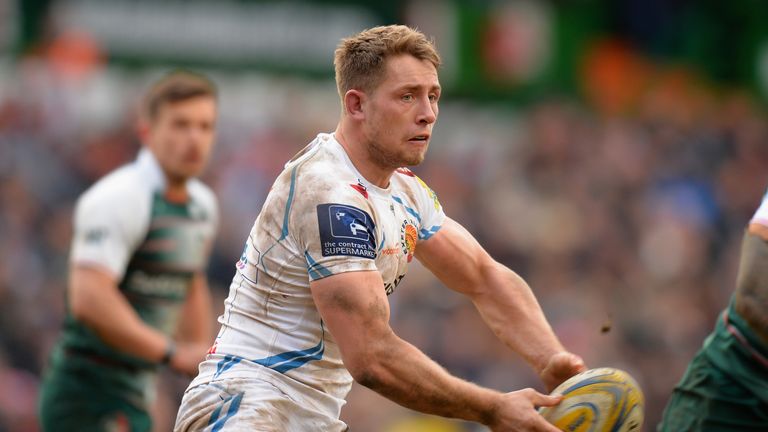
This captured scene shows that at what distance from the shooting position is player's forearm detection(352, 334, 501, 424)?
5.01 metres

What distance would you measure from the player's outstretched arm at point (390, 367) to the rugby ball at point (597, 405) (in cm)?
32

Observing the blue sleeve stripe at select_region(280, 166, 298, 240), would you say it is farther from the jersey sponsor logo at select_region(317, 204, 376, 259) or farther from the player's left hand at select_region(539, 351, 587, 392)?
the player's left hand at select_region(539, 351, 587, 392)

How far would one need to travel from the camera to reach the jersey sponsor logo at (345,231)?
5.07 metres

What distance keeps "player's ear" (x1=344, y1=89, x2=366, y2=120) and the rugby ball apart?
146 cm

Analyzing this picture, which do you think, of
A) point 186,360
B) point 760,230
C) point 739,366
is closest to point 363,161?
point 760,230

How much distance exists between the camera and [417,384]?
5.02 metres

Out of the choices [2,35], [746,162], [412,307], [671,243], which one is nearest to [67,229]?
[412,307]

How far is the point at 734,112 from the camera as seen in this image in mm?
20312

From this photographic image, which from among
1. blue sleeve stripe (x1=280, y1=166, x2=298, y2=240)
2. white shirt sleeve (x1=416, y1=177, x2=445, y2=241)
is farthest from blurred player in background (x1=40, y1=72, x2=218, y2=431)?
blue sleeve stripe (x1=280, y1=166, x2=298, y2=240)

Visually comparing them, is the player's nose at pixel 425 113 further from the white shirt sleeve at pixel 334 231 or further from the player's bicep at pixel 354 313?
the player's bicep at pixel 354 313

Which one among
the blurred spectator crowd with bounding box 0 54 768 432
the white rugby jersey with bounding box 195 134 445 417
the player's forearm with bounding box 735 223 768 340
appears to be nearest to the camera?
the white rugby jersey with bounding box 195 134 445 417

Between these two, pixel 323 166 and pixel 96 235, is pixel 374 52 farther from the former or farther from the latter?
pixel 96 235

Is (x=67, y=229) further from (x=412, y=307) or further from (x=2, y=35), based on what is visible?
(x=2, y=35)

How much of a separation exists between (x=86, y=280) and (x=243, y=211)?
23.2 feet
